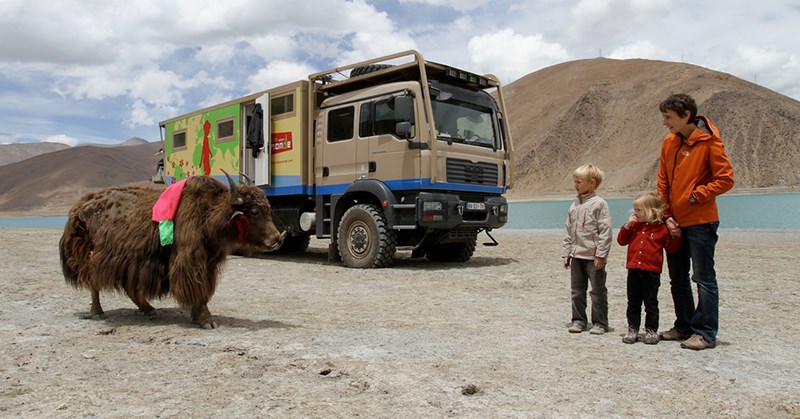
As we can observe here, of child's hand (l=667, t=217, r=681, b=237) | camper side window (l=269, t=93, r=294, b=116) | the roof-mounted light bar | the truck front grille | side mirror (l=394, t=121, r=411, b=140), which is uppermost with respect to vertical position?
the roof-mounted light bar

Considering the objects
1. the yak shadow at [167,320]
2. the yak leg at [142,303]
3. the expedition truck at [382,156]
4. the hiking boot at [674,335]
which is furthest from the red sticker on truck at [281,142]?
the hiking boot at [674,335]

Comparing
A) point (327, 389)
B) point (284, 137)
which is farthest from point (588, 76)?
point (327, 389)

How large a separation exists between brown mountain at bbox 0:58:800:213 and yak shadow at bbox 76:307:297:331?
191ft

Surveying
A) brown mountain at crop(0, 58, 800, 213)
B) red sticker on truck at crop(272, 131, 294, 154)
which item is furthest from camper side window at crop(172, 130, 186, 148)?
brown mountain at crop(0, 58, 800, 213)

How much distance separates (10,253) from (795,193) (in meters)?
72.3

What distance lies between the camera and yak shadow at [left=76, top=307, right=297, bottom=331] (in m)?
5.98

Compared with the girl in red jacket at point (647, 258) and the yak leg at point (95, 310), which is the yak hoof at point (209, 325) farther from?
the girl in red jacket at point (647, 258)

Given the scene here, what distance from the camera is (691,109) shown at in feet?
16.6

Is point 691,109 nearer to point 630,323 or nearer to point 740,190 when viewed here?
point 630,323

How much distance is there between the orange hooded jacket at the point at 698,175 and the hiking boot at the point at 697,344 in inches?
36.4

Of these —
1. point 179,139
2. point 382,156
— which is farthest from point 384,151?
point 179,139

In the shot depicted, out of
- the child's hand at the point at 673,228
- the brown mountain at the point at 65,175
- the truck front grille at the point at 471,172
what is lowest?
the child's hand at the point at 673,228

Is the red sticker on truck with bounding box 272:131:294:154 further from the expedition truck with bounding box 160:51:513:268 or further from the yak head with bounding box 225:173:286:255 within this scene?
the yak head with bounding box 225:173:286:255

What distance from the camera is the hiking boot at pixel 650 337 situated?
520 cm
